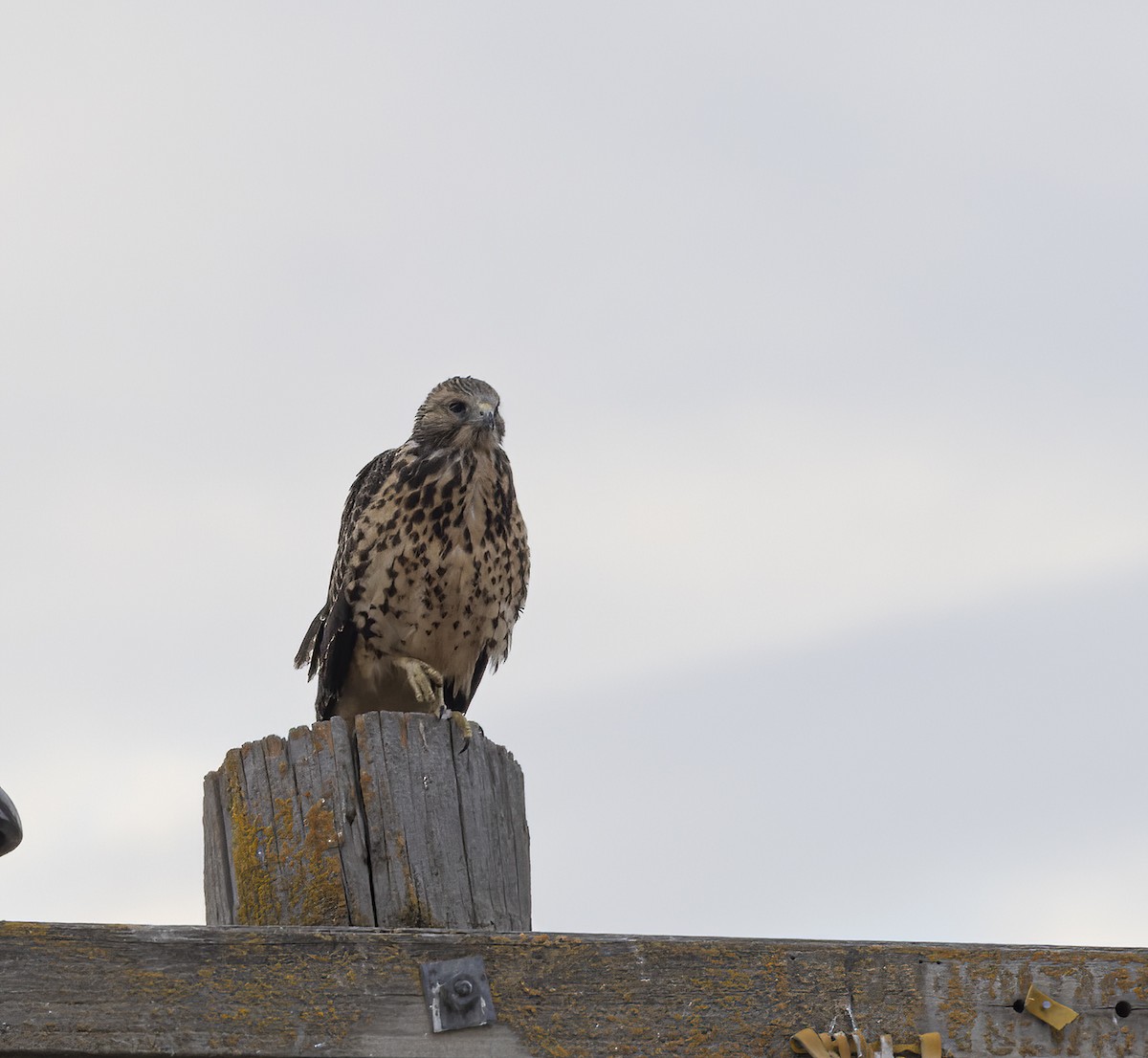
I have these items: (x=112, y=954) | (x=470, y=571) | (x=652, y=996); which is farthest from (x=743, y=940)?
(x=470, y=571)

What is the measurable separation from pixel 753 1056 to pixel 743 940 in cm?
15

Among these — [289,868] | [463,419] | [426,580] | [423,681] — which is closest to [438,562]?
[426,580]

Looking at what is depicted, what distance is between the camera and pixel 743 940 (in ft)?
7.29

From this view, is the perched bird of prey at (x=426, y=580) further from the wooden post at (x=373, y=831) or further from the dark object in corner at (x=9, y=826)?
the dark object in corner at (x=9, y=826)

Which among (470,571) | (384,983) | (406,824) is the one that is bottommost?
(384,983)

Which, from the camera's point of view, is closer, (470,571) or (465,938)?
(465,938)

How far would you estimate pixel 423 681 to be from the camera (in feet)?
Answer: 16.4

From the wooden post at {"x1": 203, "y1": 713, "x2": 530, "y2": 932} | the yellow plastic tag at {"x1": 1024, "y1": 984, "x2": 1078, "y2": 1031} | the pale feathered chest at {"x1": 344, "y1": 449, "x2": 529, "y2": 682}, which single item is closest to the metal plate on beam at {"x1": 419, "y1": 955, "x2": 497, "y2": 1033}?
the wooden post at {"x1": 203, "y1": 713, "x2": 530, "y2": 932}

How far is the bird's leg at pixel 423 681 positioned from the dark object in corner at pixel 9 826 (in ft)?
9.87

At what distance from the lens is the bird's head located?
5.51m

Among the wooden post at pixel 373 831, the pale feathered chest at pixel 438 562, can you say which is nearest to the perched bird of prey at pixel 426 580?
the pale feathered chest at pixel 438 562

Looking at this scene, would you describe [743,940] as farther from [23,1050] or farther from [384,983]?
[23,1050]

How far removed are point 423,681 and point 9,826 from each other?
10.3 ft

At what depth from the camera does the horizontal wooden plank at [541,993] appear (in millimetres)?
2082
